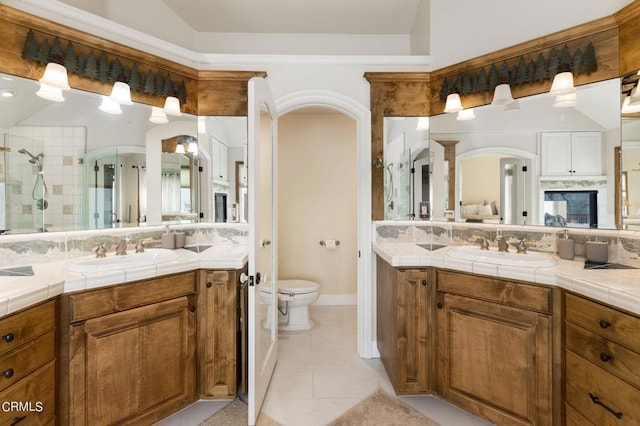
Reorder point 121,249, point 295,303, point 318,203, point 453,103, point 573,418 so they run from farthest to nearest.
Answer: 1. point 318,203
2. point 295,303
3. point 453,103
4. point 121,249
5. point 573,418

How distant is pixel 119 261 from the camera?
1711 mm

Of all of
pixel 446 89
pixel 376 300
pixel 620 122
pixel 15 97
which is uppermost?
pixel 446 89

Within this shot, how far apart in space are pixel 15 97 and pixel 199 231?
4.35ft

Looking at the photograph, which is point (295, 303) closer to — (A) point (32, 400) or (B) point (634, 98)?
(A) point (32, 400)

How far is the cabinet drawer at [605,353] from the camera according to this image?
111cm

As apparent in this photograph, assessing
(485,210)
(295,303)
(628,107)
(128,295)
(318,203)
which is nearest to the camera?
(128,295)

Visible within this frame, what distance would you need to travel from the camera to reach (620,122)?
1.68m

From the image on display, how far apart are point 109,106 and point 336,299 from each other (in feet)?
10.1

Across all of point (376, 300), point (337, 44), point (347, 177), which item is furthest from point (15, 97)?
point (347, 177)

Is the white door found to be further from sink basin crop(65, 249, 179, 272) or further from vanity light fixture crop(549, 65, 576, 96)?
vanity light fixture crop(549, 65, 576, 96)

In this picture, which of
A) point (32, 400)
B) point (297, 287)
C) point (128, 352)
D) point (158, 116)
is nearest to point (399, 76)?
point (158, 116)

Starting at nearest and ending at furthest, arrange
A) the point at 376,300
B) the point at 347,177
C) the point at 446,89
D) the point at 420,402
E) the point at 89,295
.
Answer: the point at 89,295 < the point at 420,402 < the point at 446,89 < the point at 376,300 < the point at 347,177

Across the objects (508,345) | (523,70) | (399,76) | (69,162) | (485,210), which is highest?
(399,76)

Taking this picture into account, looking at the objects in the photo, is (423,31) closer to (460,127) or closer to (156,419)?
(460,127)
